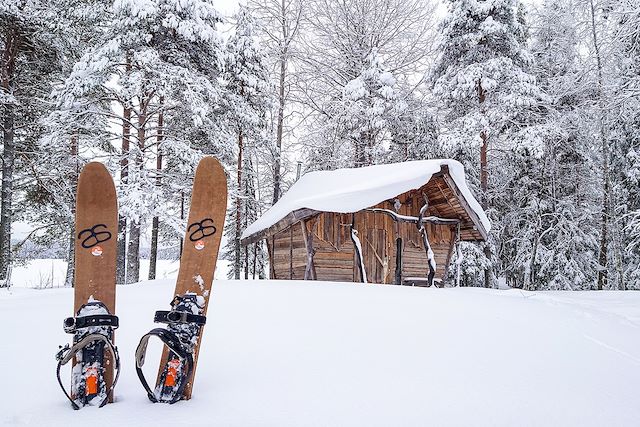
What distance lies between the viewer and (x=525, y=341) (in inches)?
171

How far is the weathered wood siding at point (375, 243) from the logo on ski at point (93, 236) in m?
9.18

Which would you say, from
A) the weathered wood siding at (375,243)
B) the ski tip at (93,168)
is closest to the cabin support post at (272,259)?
the weathered wood siding at (375,243)

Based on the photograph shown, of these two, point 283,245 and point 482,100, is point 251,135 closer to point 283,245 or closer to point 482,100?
point 283,245

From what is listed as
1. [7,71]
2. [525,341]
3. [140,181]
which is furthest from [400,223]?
[7,71]

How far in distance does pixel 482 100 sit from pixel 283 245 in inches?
395

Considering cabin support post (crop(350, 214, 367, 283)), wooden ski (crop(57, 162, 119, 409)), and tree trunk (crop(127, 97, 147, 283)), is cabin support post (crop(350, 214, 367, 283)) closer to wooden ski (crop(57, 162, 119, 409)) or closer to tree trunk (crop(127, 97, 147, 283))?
tree trunk (crop(127, 97, 147, 283))

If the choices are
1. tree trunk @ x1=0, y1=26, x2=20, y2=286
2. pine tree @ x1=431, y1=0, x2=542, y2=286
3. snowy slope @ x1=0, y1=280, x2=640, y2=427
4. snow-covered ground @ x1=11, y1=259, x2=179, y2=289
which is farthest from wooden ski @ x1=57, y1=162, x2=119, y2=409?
pine tree @ x1=431, y1=0, x2=542, y2=286

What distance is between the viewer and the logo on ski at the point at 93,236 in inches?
117

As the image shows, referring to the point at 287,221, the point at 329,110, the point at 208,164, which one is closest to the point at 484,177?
the point at 329,110

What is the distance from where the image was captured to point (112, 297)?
2.93 m

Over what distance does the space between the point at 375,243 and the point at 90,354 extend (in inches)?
415

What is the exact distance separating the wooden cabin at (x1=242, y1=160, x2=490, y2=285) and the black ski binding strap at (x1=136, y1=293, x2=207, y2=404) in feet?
26.2

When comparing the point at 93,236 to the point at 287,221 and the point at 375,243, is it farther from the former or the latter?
the point at 375,243

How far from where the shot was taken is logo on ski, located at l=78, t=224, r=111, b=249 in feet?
9.77
